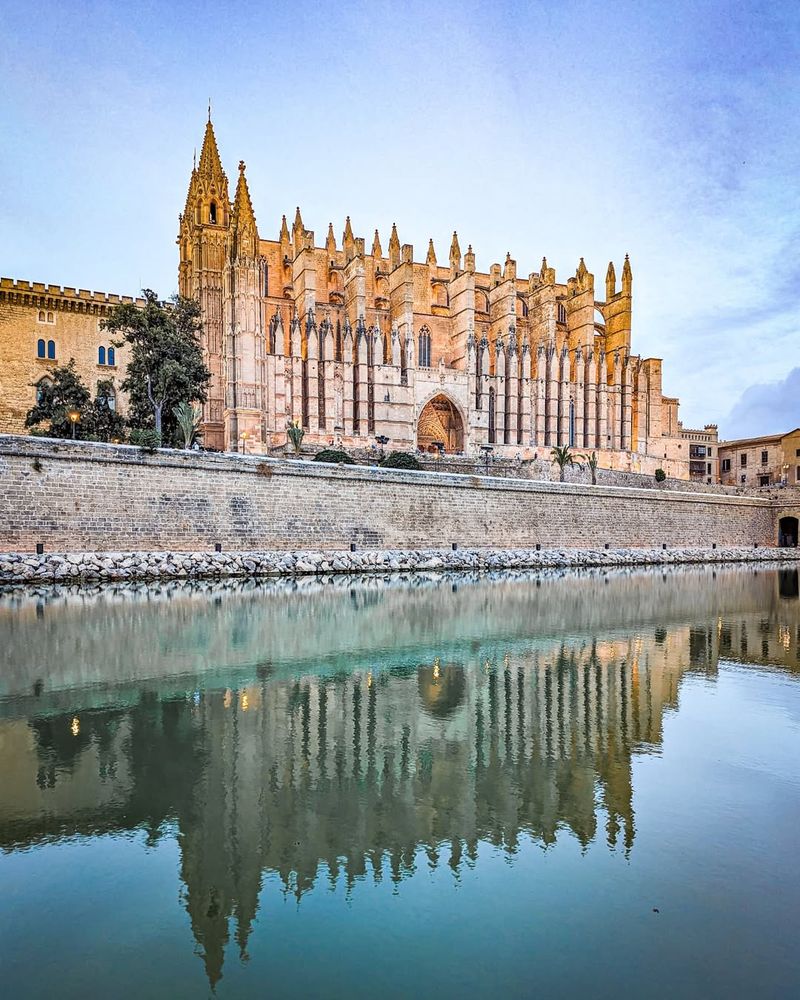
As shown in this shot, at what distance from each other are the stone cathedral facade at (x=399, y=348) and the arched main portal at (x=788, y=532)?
37.3 feet

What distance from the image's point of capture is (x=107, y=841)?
4.32 meters

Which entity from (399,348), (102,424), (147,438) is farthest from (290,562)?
(399,348)

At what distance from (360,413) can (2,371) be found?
19338 millimetres

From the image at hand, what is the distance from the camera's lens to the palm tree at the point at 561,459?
39037 millimetres

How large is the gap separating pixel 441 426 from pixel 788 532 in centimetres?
2239

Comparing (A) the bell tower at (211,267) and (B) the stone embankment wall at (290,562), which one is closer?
(B) the stone embankment wall at (290,562)

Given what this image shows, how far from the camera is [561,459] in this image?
3869 centimetres

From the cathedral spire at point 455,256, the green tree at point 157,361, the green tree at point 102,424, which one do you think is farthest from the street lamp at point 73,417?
the cathedral spire at point 455,256

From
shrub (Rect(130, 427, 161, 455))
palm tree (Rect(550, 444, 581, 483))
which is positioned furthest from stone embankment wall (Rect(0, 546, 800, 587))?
palm tree (Rect(550, 444, 581, 483))

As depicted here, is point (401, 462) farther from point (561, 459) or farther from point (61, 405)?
point (61, 405)

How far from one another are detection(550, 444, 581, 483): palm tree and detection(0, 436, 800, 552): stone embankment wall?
6.43 m

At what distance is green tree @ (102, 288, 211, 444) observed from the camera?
27078mm

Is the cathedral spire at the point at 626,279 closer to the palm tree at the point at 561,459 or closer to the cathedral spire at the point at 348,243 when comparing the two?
the palm tree at the point at 561,459

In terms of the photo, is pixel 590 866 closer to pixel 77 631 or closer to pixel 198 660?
pixel 198 660
